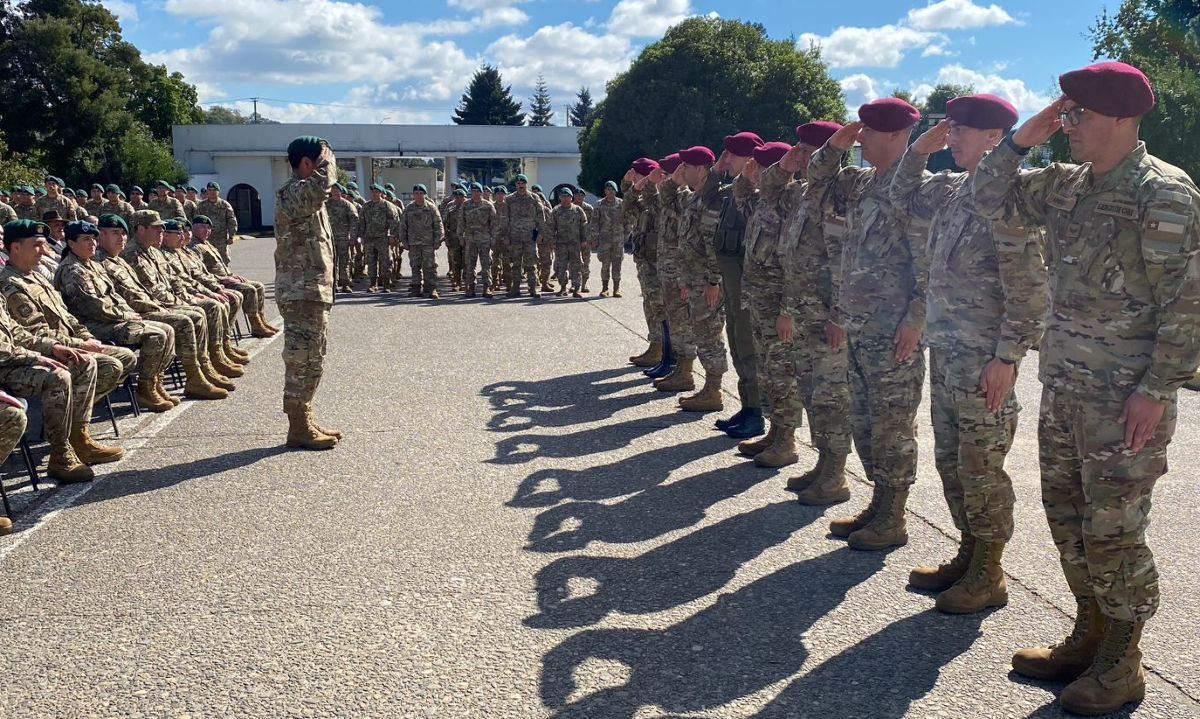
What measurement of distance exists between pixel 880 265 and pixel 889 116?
71 cm

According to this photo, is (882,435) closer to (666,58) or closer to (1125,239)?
(1125,239)

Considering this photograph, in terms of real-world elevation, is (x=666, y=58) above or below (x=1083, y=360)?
above

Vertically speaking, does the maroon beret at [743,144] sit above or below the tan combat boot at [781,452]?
above

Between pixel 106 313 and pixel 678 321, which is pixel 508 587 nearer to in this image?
pixel 678 321

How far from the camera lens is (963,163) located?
12.6ft

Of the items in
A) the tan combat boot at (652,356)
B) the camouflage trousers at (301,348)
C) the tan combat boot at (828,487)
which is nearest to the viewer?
the tan combat boot at (828,487)

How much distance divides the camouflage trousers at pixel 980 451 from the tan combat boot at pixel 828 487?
1.31m

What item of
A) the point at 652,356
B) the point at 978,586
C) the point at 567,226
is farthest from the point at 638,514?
the point at 567,226

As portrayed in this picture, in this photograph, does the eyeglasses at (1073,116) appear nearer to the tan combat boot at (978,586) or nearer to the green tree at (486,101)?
the tan combat boot at (978,586)

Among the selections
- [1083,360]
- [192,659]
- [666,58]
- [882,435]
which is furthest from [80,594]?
[666,58]

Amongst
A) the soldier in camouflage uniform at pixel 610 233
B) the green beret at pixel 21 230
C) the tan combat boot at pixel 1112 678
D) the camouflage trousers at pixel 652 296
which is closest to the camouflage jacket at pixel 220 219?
the soldier in camouflage uniform at pixel 610 233

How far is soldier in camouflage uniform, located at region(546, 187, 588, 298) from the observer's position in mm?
16031

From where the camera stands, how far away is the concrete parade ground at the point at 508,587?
317cm

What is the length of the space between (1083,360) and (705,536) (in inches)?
84.8
